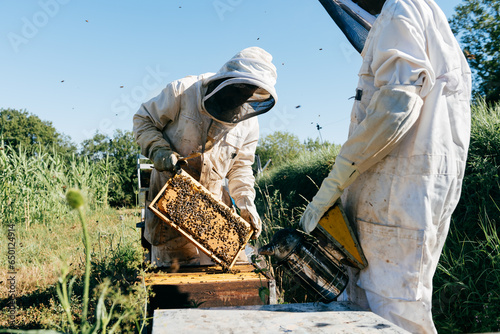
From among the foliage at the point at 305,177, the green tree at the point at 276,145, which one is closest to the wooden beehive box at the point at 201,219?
the foliage at the point at 305,177

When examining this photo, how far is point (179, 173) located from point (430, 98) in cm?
208

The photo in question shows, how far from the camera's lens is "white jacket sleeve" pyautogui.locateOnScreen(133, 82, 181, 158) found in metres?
3.64

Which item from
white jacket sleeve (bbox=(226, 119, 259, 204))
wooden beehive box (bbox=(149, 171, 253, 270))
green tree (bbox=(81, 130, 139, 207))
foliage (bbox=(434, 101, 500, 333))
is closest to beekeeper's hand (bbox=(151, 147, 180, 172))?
wooden beehive box (bbox=(149, 171, 253, 270))

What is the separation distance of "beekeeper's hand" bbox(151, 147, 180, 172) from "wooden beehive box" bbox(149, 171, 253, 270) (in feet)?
0.36

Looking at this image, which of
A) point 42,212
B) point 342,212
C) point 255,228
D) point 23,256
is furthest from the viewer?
point 42,212

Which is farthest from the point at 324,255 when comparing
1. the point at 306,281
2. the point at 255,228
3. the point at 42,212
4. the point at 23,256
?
the point at 42,212

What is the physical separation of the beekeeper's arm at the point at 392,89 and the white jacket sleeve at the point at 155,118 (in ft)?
6.76

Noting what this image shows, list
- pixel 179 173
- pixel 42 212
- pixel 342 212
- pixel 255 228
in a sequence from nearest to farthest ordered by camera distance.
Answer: pixel 342 212 → pixel 179 173 → pixel 255 228 → pixel 42 212

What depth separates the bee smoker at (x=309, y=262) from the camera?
2.20 m

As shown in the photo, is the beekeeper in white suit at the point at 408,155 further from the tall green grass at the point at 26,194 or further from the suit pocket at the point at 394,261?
the tall green grass at the point at 26,194

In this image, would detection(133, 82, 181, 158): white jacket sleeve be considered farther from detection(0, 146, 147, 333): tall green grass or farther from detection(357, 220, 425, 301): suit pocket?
detection(357, 220, 425, 301): suit pocket

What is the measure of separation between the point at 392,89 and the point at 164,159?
2.07m

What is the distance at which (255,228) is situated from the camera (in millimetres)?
3752

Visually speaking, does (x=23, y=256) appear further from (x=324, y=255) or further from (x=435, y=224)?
(x=435, y=224)
